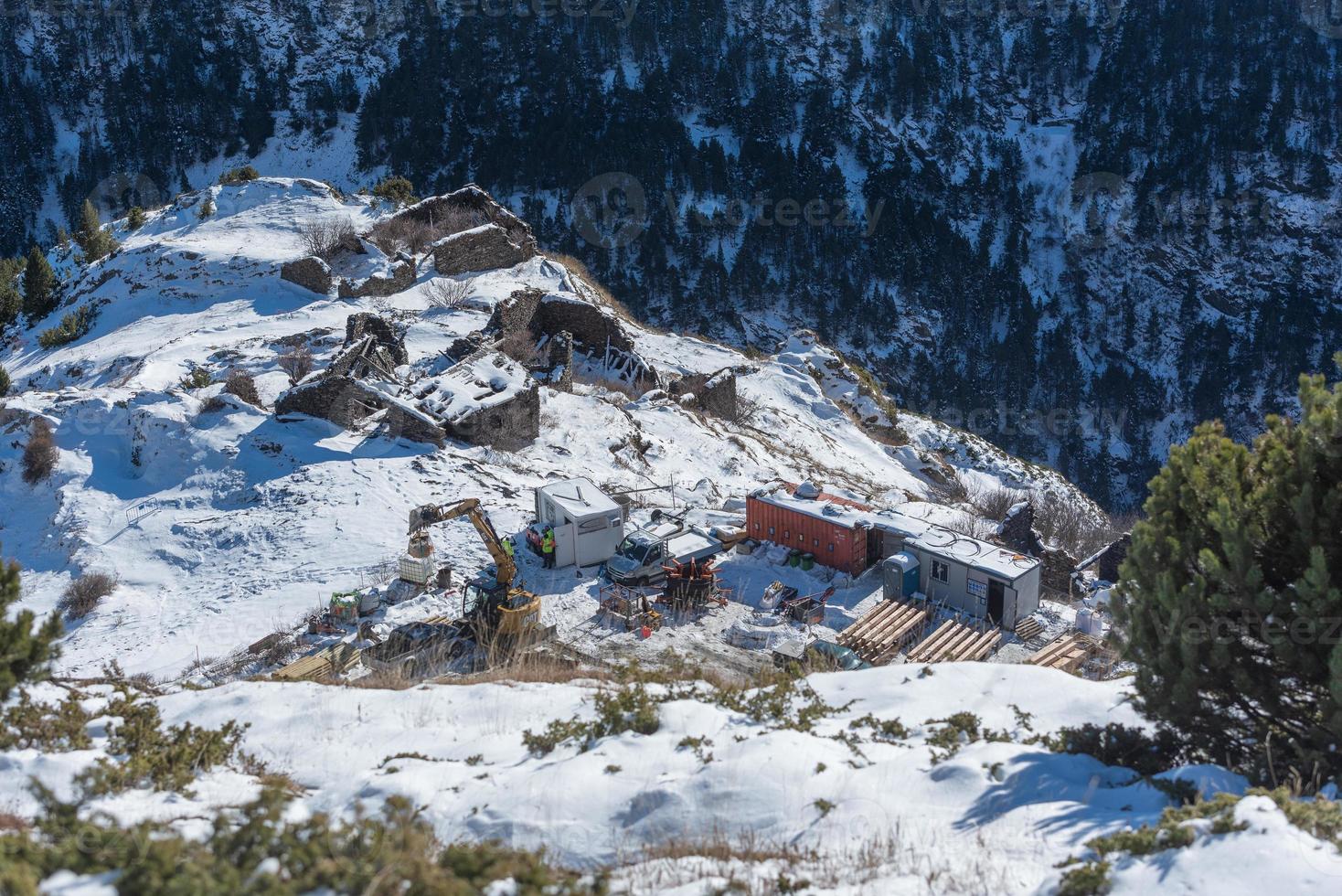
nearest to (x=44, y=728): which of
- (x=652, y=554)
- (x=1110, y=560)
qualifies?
(x=652, y=554)

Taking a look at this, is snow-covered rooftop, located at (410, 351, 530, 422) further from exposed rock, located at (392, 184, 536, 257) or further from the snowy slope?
the snowy slope

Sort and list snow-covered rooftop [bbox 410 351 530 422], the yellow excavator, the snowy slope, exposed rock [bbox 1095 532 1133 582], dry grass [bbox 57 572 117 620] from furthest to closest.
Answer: snow-covered rooftop [bbox 410 351 530 422], exposed rock [bbox 1095 532 1133 582], dry grass [bbox 57 572 117 620], the yellow excavator, the snowy slope

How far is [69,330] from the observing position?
27.7 meters

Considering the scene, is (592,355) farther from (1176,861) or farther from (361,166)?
(361,166)

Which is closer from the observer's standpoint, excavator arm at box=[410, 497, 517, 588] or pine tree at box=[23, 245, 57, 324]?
excavator arm at box=[410, 497, 517, 588]

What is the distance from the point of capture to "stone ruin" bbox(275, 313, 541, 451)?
66.8 feet

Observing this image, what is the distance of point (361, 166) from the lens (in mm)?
72812

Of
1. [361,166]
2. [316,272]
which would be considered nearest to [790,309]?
[361,166]

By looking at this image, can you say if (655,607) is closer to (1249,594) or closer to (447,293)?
(1249,594)

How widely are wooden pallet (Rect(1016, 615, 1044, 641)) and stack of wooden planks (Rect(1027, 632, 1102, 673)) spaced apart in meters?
0.51

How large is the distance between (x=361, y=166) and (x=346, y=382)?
2325 inches

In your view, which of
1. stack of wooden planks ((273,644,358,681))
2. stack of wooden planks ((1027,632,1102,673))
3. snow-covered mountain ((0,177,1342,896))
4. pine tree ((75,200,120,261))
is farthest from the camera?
pine tree ((75,200,120,261))

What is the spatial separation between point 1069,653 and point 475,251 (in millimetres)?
24845

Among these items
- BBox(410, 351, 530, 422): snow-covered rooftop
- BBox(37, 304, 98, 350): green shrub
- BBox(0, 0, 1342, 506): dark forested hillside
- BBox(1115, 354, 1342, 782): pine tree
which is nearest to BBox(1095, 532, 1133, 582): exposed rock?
BBox(410, 351, 530, 422): snow-covered rooftop
